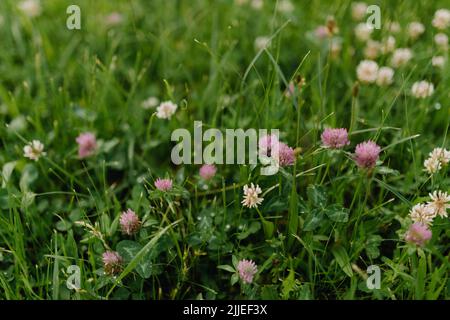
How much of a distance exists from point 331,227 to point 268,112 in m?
0.33

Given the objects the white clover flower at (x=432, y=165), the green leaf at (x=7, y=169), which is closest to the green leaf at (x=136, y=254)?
the green leaf at (x=7, y=169)

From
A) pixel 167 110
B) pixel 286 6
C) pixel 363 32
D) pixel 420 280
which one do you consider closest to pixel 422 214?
pixel 420 280

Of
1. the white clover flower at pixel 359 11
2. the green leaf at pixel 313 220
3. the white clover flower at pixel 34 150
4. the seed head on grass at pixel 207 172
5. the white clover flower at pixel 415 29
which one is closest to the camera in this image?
the green leaf at pixel 313 220

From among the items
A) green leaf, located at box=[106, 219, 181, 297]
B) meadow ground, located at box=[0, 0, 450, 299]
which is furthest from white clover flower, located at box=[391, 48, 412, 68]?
green leaf, located at box=[106, 219, 181, 297]

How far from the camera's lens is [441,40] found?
1743 mm

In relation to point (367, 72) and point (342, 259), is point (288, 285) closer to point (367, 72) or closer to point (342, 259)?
point (342, 259)

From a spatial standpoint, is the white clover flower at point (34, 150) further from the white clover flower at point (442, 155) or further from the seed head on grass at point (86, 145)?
the white clover flower at point (442, 155)

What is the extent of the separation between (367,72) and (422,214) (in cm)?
63

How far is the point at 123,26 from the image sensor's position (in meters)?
1.99

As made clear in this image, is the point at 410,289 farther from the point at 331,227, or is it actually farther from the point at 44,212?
the point at 44,212

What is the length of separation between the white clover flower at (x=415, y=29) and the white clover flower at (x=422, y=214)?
0.77 m

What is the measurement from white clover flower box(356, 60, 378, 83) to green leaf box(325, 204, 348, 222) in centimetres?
60

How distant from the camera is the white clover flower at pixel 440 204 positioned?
3.91ft

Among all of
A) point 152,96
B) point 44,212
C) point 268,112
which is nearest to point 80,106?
point 152,96
